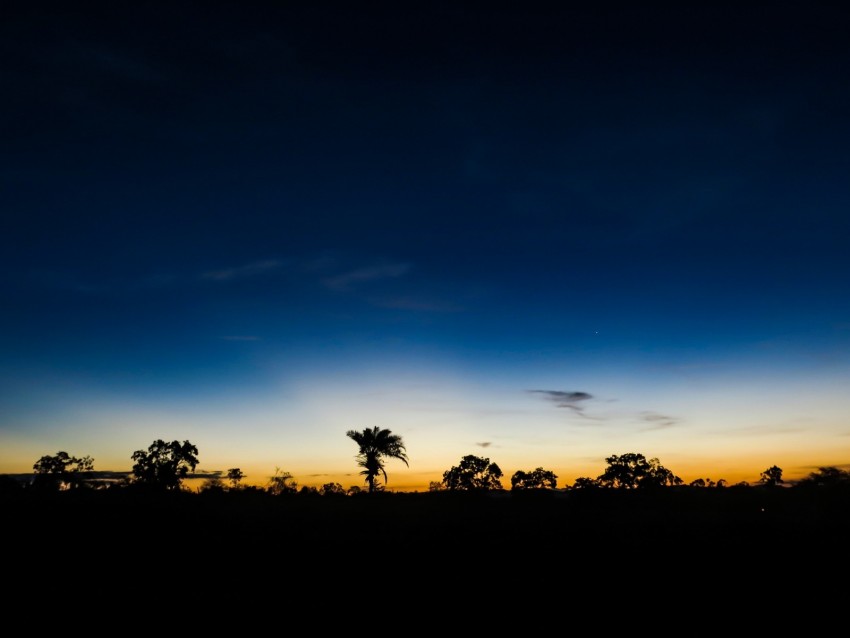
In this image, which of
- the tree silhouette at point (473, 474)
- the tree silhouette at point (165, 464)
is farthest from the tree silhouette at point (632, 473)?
the tree silhouette at point (165, 464)

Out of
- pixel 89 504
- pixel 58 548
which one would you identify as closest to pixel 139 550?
pixel 58 548

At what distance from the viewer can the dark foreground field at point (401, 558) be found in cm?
1105

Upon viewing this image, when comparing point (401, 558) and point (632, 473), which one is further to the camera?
point (632, 473)

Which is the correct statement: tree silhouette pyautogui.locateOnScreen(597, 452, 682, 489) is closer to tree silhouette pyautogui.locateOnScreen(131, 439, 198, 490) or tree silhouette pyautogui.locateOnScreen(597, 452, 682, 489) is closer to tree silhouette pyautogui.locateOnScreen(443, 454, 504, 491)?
tree silhouette pyautogui.locateOnScreen(443, 454, 504, 491)

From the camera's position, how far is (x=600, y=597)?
11.3 meters

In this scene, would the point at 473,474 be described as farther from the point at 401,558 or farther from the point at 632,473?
the point at 401,558

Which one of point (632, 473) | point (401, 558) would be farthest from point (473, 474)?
point (401, 558)

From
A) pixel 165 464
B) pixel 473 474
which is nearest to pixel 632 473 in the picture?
pixel 473 474

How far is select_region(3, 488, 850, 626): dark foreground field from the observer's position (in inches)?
435

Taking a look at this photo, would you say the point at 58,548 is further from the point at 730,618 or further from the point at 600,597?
the point at 730,618

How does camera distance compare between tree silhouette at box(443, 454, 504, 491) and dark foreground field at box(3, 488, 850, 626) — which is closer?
dark foreground field at box(3, 488, 850, 626)

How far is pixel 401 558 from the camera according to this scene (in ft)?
49.4

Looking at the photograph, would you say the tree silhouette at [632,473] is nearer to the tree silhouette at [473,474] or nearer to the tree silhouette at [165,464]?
the tree silhouette at [473,474]

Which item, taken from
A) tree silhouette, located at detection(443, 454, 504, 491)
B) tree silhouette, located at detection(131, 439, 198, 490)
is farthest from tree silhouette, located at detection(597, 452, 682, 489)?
tree silhouette, located at detection(131, 439, 198, 490)
